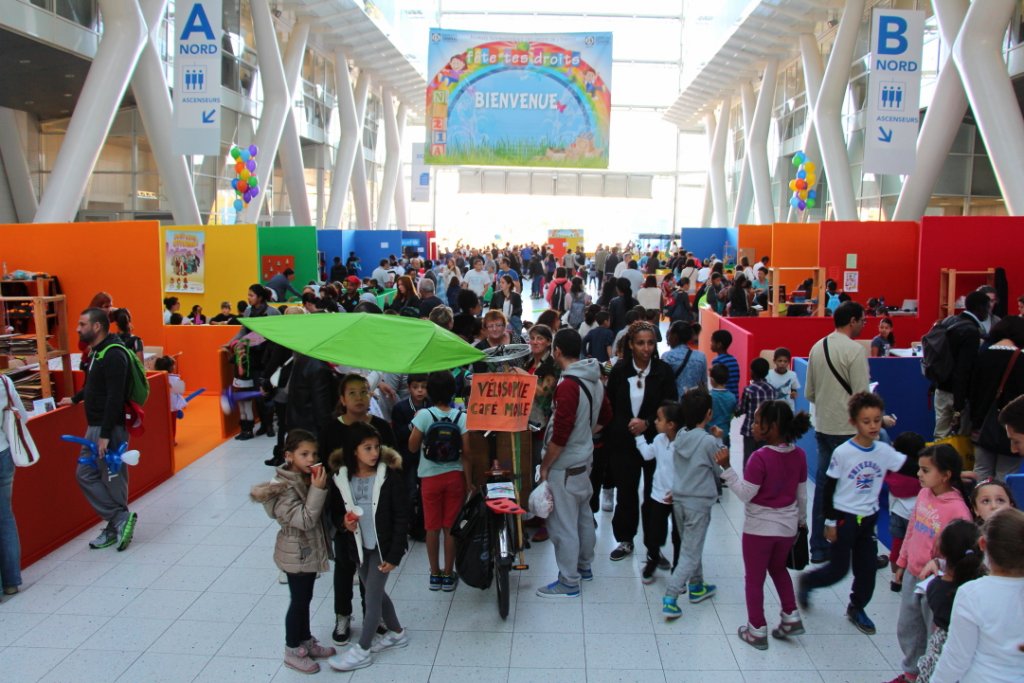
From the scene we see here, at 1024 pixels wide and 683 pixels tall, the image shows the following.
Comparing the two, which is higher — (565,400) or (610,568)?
(565,400)

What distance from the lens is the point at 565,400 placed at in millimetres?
5262

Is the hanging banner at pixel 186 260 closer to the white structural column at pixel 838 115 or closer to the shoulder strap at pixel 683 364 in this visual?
the shoulder strap at pixel 683 364

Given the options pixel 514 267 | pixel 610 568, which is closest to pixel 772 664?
pixel 610 568

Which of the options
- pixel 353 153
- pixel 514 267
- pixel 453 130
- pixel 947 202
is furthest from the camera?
pixel 353 153

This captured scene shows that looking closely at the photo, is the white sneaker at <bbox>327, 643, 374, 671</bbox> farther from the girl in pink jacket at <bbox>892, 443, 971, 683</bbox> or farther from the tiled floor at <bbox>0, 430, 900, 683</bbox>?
the girl in pink jacket at <bbox>892, 443, 971, 683</bbox>

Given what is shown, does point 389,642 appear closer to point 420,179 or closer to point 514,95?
point 514,95

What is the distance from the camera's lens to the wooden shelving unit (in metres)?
11.5

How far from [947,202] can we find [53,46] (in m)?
21.0

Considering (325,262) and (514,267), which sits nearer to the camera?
(325,262)

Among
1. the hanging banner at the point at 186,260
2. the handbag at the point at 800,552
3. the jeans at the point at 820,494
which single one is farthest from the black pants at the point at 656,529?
the hanging banner at the point at 186,260

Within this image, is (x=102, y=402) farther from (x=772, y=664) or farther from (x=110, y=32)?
(x=110, y=32)

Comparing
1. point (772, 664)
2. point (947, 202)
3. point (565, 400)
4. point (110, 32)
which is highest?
point (110, 32)

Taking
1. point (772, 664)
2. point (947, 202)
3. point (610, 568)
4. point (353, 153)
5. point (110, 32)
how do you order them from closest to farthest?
point (772, 664)
point (610, 568)
point (110, 32)
point (947, 202)
point (353, 153)

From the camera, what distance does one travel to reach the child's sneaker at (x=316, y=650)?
470 centimetres
